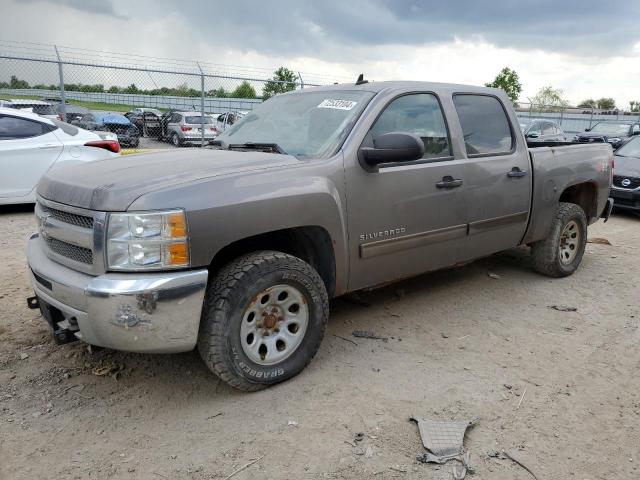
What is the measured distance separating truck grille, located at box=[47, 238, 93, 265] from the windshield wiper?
4.59 ft

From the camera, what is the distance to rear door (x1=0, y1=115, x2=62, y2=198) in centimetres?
741

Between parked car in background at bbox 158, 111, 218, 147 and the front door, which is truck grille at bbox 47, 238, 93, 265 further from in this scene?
parked car in background at bbox 158, 111, 218, 147

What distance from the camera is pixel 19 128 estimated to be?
301 inches

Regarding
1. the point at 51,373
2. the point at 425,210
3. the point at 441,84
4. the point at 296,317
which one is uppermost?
the point at 441,84

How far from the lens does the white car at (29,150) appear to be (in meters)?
7.44

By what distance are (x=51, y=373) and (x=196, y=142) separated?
14160mm

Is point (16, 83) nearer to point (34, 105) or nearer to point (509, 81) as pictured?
point (34, 105)

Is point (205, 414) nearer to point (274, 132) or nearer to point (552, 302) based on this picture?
point (274, 132)

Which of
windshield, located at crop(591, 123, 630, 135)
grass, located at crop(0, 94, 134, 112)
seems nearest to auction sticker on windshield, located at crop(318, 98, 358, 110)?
grass, located at crop(0, 94, 134, 112)

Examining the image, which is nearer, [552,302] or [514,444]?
[514,444]

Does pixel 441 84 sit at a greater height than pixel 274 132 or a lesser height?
greater

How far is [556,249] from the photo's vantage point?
5.30 m

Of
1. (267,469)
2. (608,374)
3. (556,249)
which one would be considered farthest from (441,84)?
(267,469)

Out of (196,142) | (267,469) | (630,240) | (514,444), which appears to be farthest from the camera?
(196,142)
